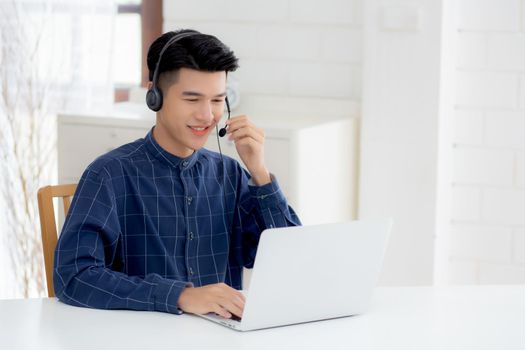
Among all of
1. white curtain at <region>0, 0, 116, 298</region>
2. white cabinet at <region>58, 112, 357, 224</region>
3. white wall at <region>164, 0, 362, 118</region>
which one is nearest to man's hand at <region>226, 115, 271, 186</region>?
white cabinet at <region>58, 112, 357, 224</region>

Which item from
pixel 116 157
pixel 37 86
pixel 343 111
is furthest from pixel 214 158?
pixel 37 86

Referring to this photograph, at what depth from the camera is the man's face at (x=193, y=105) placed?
191 centimetres

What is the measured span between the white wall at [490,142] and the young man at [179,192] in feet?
4.32

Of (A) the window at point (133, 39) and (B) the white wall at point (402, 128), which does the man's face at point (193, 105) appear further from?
(A) the window at point (133, 39)

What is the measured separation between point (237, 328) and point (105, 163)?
1.77 ft

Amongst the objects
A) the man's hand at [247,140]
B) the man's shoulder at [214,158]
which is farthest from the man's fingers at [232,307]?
the man's shoulder at [214,158]

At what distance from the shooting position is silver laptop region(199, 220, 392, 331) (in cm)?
153

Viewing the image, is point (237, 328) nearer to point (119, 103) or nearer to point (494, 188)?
point (494, 188)

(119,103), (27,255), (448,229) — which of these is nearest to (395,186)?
(448,229)

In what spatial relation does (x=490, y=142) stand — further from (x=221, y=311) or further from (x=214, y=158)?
(x=221, y=311)

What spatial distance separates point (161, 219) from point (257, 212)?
226mm

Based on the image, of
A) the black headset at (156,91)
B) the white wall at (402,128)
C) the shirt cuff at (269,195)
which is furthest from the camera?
the white wall at (402,128)

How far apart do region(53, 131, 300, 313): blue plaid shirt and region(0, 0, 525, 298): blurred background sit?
80 cm

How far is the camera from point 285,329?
5.20ft
